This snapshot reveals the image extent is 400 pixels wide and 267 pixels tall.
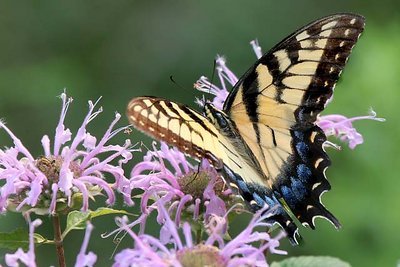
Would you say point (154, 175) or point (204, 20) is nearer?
point (154, 175)

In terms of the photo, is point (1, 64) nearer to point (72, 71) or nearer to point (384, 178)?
point (72, 71)

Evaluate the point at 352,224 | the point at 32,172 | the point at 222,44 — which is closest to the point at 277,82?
the point at 32,172

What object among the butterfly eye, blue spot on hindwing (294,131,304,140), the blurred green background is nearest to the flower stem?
the butterfly eye

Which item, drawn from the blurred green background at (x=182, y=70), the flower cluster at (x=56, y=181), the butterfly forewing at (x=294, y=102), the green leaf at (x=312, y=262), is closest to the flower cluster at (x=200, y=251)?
the green leaf at (x=312, y=262)

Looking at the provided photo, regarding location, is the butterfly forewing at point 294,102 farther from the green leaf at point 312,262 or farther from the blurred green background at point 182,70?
the blurred green background at point 182,70

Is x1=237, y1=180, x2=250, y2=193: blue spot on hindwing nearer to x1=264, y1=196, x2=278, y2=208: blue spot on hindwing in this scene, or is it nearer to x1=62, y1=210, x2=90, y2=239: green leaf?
x1=264, y1=196, x2=278, y2=208: blue spot on hindwing

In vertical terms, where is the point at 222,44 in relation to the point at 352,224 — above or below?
above
